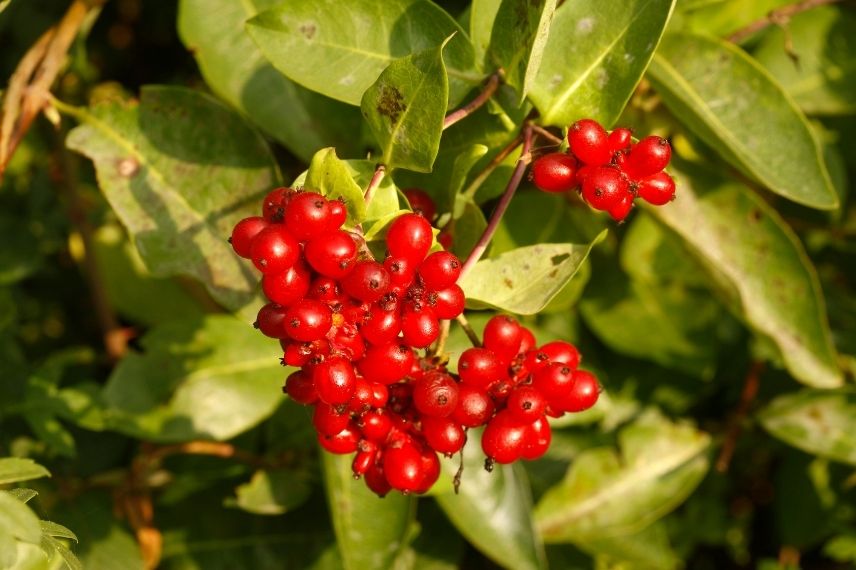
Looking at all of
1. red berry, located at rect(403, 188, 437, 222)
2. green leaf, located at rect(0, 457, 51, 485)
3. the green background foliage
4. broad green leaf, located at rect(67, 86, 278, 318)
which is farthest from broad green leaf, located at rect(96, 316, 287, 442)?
red berry, located at rect(403, 188, 437, 222)

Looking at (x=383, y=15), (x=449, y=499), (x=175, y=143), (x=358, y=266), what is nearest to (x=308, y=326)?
(x=358, y=266)

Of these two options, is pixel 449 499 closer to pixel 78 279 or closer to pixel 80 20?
pixel 80 20

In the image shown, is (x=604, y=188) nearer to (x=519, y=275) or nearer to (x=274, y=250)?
(x=519, y=275)

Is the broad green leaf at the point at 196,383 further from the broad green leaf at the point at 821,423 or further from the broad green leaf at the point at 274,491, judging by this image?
the broad green leaf at the point at 821,423

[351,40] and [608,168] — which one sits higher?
[351,40]

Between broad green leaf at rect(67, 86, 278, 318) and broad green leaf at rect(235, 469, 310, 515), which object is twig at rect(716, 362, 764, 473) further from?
broad green leaf at rect(67, 86, 278, 318)

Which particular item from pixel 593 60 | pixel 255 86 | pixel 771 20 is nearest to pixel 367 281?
pixel 593 60

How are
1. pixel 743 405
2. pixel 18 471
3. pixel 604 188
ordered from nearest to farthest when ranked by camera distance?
1. pixel 604 188
2. pixel 18 471
3. pixel 743 405
